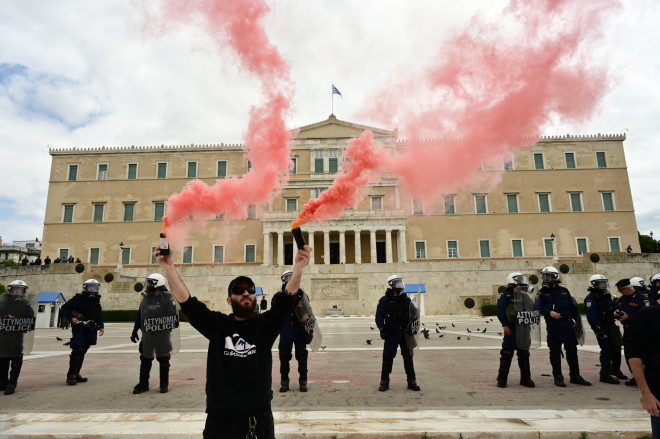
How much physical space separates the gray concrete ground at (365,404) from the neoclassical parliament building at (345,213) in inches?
1316

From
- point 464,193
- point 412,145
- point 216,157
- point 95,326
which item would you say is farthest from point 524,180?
point 95,326

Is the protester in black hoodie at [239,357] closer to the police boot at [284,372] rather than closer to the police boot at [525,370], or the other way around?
the police boot at [284,372]

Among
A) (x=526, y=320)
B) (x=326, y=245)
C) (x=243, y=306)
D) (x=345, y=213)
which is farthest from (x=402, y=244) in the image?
(x=243, y=306)

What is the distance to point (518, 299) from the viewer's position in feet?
23.8

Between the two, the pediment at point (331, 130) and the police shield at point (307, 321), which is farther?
the pediment at point (331, 130)

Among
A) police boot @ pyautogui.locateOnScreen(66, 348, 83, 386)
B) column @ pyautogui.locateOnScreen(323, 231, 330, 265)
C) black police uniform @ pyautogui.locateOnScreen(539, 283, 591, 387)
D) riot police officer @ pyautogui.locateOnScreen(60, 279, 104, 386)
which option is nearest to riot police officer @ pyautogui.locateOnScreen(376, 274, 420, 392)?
black police uniform @ pyautogui.locateOnScreen(539, 283, 591, 387)

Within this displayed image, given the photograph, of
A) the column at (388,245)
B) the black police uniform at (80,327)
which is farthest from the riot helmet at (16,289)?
the column at (388,245)

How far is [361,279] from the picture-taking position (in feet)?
103

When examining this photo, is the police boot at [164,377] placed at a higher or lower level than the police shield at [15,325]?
lower

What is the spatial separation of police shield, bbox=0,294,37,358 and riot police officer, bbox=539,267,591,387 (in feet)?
28.7

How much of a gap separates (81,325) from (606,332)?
30.9ft

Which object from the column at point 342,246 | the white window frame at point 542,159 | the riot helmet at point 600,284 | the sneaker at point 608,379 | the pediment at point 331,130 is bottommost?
the sneaker at point 608,379

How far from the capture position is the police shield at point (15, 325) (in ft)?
22.3

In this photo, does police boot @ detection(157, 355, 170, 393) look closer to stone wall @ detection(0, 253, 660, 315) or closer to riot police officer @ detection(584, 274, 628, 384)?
riot police officer @ detection(584, 274, 628, 384)
